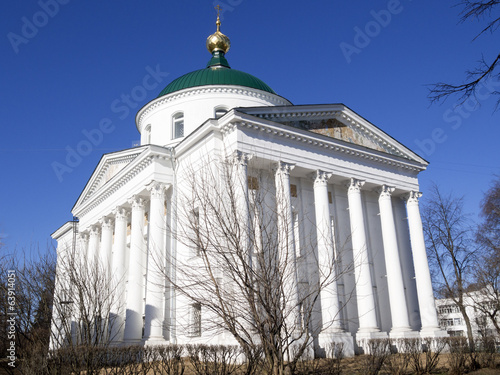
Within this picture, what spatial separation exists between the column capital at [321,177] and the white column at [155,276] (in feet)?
22.4

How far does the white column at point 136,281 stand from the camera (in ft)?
66.9

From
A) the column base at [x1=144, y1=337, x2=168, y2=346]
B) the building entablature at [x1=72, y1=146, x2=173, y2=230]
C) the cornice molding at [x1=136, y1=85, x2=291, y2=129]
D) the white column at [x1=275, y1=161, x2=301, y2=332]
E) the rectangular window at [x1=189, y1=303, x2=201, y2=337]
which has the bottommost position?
the column base at [x1=144, y1=337, x2=168, y2=346]

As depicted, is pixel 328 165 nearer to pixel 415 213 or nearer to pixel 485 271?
pixel 415 213

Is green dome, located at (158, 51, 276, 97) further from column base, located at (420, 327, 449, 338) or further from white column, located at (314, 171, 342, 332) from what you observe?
column base, located at (420, 327, 449, 338)

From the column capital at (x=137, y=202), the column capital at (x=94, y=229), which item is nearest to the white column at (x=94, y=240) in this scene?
the column capital at (x=94, y=229)

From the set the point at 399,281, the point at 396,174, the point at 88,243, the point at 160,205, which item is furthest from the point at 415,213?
the point at 88,243

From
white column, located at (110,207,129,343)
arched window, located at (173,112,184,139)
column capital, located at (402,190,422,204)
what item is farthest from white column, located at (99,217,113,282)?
column capital, located at (402,190,422,204)

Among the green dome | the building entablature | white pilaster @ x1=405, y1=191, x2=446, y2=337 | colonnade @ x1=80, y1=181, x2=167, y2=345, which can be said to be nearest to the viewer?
colonnade @ x1=80, y1=181, x2=167, y2=345

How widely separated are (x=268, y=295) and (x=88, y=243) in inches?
892

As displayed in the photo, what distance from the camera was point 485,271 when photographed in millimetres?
27062

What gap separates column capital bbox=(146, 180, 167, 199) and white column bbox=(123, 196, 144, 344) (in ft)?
5.53

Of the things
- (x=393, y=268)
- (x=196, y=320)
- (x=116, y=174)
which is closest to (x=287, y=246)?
(x=196, y=320)

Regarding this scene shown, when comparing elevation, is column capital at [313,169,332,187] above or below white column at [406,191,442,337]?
above

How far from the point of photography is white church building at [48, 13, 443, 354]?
739 inches
